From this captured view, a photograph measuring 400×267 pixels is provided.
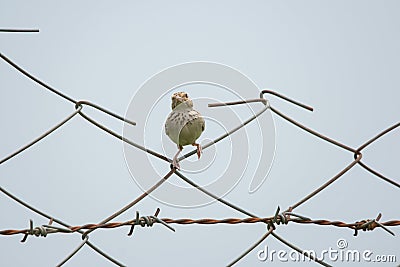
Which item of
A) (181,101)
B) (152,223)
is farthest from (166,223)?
(181,101)

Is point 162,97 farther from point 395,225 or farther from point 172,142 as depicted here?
point 395,225

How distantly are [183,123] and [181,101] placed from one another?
78 millimetres

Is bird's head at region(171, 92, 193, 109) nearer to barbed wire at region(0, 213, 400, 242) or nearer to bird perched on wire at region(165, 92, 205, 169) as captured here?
bird perched on wire at region(165, 92, 205, 169)

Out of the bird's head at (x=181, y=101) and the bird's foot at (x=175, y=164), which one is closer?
the bird's foot at (x=175, y=164)

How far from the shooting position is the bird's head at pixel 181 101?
1700 millimetres

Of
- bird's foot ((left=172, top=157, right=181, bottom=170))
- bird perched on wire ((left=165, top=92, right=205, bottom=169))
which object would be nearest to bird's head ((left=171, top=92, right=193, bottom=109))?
bird perched on wire ((left=165, top=92, right=205, bottom=169))

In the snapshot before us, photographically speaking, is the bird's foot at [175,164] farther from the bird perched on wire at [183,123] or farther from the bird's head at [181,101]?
the bird's head at [181,101]

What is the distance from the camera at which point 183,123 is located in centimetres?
166

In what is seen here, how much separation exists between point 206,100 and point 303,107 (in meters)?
0.29

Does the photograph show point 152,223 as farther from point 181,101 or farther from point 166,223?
point 181,101

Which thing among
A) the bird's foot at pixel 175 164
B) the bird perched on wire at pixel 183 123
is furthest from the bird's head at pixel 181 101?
the bird's foot at pixel 175 164

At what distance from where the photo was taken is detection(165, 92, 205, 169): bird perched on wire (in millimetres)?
1662

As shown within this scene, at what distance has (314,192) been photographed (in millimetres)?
1620

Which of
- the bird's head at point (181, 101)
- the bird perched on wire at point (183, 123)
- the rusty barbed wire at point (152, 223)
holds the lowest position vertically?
the rusty barbed wire at point (152, 223)
